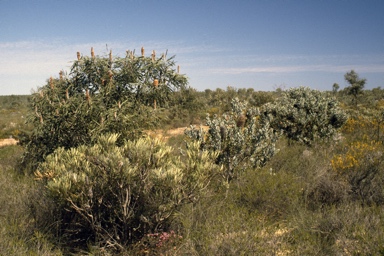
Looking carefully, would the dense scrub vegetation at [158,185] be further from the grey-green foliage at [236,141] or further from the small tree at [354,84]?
the small tree at [354,84]

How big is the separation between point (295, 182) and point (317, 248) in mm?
2305

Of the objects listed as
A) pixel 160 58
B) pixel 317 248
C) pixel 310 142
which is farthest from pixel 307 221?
pixel 310 142

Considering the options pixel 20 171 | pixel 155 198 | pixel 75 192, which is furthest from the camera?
pixel 20 171

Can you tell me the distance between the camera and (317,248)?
15.0ft

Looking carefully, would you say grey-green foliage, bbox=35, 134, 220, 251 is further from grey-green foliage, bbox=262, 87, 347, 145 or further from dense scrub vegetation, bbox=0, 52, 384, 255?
grey-green foliage, bbox=262, 87, 347, 145

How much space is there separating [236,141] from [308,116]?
5106 mm

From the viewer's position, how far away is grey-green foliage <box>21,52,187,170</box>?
6.24 m

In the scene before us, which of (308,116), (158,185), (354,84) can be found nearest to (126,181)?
(158,185)

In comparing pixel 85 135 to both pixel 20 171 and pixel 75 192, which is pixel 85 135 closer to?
pixel 75 192

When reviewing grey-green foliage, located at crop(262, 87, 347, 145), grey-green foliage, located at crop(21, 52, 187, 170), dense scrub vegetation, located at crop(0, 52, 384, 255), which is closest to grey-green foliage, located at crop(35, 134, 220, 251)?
dense scrub vegetation, located at crop(0, 52, 384, 255)

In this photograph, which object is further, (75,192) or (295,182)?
(295,182)

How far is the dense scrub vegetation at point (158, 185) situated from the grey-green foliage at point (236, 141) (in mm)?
23

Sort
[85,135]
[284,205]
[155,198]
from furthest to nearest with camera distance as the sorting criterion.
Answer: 1. [85,135]
2. [284,205]
3. [155,198]

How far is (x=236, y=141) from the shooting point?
665cm
